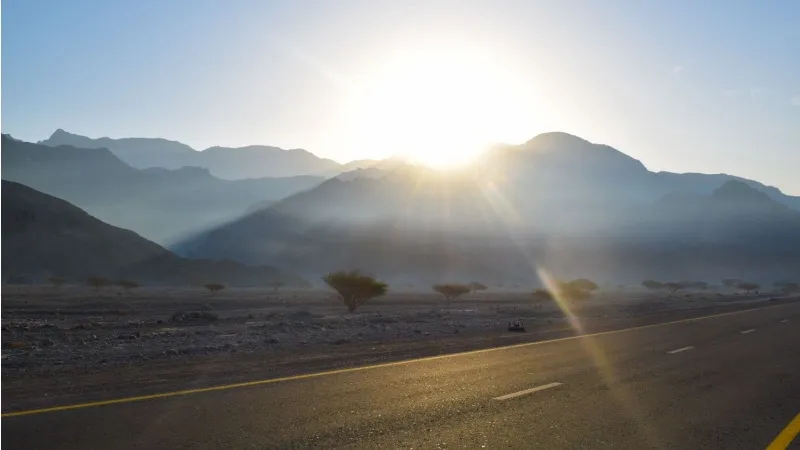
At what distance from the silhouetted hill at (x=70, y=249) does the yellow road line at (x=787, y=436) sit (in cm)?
12244

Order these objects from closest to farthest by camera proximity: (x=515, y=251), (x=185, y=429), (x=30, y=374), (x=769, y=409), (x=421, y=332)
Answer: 1. (x=185, y=429)
2. (x=769, y=409)
3. (x=30, y=374)
4. (x=421, y=332)
5. (x=515, y=251)

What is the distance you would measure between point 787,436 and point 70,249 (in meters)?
133

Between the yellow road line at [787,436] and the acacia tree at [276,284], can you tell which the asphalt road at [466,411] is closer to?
the yellow road line at [787,436]

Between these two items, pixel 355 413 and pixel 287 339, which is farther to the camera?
pixel 287 339

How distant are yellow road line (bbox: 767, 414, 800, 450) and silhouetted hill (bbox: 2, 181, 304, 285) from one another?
122 m

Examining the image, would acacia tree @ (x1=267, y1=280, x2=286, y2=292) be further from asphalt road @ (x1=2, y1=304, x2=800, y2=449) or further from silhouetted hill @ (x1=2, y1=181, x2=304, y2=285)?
asphalt road @ (x1=2, y1=304, x2=800, y2=449)

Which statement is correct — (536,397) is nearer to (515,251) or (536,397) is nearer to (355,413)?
(355,413)

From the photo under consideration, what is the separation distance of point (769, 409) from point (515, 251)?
180335 mm

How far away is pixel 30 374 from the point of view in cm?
1443

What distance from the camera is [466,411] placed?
9992mm

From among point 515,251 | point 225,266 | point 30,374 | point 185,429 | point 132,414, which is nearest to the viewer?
point 185,429

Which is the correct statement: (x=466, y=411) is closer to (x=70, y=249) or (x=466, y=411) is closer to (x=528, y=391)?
(x=528, y=391)

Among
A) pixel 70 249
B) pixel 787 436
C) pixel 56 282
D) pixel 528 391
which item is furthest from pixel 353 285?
pixel 70 249

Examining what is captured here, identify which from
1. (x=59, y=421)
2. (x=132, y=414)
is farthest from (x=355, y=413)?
(x=59, y=421)
